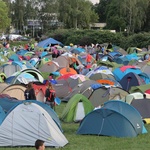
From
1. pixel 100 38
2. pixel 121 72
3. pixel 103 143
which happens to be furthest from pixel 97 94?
pixel 100 38

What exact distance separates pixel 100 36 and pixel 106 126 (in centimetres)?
3736

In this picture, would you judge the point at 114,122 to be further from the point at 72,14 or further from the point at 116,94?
the point at 72,14

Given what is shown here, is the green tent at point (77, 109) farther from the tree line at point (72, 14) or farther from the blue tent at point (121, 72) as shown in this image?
the tree line at point (72, 14)

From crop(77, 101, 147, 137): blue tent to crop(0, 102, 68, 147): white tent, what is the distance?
47.6 inches

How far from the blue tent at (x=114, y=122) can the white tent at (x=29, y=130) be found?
3.97ft

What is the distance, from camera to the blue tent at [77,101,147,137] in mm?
11375

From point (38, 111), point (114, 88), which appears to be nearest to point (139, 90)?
point (114, 88)

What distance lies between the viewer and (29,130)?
10.5 m

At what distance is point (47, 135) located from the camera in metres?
10.4

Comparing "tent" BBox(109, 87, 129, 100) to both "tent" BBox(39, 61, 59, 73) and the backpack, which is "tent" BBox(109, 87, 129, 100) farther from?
"tent" BBox(39, 61, 59, 73)

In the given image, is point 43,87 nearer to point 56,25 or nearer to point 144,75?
point 144,75

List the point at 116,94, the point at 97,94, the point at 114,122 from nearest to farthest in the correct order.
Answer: the point at 114,122
the point at 116,94
the point at 97,94

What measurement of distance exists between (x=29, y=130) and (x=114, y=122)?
7.71ft

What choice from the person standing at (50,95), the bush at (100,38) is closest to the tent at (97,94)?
the person standing at (50,95)
